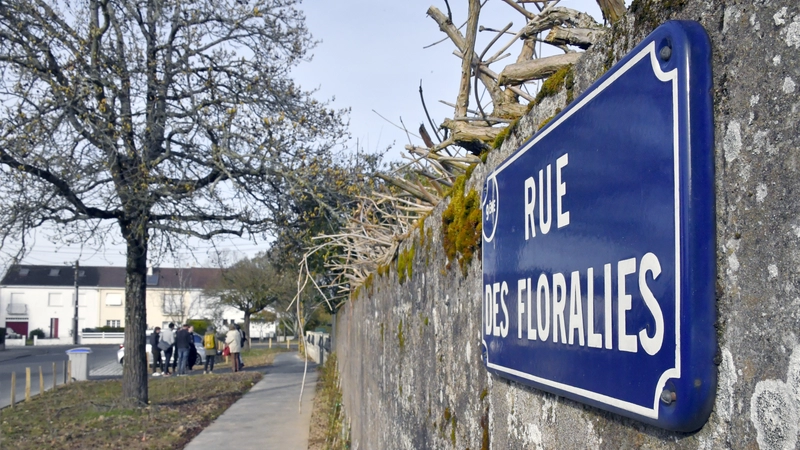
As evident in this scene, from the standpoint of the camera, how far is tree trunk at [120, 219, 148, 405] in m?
13.1

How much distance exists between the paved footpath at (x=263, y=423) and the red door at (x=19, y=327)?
64.8m

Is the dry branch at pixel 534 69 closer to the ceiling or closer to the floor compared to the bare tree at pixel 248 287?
closer to the ceiling

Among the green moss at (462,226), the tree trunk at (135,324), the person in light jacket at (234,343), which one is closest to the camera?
the green moss at (462,226)

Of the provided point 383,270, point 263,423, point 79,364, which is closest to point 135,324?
point 263,423

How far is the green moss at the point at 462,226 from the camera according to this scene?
2281 mm

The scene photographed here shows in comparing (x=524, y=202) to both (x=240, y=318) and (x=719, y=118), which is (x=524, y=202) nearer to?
(x=719, y=118)

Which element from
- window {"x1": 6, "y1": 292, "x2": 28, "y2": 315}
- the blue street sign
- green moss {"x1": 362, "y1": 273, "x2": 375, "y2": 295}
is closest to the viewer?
the blue street sign

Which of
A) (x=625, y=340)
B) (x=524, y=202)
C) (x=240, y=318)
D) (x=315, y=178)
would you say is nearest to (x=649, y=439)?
(x=625, y=340)

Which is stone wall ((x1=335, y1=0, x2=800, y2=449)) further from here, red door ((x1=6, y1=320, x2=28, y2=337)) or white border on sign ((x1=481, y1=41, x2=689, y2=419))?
red door ((x1=6, y1=320, x2=28, y2=337))

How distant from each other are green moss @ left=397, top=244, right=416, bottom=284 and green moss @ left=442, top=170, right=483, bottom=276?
793 millimetres

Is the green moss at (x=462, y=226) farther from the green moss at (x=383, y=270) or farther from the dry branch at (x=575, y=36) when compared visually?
the green moss at (x=383, y=270)

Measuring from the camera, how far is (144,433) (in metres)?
10.6

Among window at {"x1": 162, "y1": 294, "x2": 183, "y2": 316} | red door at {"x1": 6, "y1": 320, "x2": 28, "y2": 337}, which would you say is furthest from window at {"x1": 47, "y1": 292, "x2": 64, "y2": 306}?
window at {"x1": 162, "y1": 294, "x2": 183, "y2": 316}

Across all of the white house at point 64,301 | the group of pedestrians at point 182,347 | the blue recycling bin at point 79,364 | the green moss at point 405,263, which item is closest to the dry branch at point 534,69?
the green moss at point 405,263
